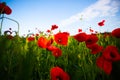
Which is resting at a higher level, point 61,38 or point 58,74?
point 61,38

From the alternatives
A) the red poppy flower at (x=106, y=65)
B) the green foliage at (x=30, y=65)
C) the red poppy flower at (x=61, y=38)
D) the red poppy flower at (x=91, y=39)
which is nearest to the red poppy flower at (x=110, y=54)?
the red poppy flower at (x=106, y=65)

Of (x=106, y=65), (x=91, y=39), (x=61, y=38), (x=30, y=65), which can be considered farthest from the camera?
(x=61, y=38)

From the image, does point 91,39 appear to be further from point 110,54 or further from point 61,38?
point 110,54

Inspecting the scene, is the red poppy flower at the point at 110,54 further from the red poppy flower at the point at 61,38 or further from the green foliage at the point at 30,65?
the red poppy flower at the point at 61,38

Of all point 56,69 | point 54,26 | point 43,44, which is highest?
point 54,26

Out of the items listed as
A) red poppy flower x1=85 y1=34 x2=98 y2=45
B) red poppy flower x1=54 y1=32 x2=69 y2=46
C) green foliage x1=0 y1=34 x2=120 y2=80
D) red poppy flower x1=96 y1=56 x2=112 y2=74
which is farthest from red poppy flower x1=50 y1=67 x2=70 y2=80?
red poppy flower x1=54 y1=32 x2=69 y2=46

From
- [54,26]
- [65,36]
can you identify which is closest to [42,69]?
[65,36]

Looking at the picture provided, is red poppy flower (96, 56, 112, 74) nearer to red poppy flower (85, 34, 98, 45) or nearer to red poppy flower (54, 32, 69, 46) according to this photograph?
red poppy flower (85, 34, 98, 45)

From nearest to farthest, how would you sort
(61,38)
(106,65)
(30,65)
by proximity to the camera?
1. (30,65)
2. (106,65)
3. (61,38)

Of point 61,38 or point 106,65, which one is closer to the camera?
point 106,65

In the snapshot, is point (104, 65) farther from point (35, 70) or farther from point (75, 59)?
point (75, 59)

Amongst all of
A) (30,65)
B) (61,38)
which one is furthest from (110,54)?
(61,38)

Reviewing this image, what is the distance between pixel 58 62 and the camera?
2.33 metres

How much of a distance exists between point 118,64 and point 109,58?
0.52 meters
